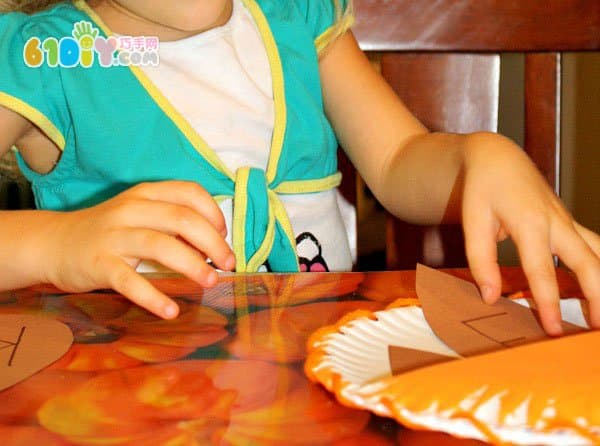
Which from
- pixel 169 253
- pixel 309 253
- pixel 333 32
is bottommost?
pixel 309 253

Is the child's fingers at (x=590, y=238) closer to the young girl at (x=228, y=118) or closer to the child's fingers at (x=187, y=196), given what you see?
the young girl at (x=228, y=118)

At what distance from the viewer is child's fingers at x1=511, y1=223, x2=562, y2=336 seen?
1.22 feet

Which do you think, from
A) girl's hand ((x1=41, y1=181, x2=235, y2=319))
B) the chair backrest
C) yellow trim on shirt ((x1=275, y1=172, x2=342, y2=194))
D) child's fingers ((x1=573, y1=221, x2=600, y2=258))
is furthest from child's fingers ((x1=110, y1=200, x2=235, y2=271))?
the chair backrest

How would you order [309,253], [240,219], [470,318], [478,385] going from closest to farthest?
1. [478,385]
2. [470,318]
3. [240,219]
4. [309,253]

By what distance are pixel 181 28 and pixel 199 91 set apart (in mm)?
64

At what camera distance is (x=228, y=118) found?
0.75 m

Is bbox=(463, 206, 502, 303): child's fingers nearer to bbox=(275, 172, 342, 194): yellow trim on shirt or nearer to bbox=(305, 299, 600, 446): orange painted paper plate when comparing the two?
bbox=(305, 299, 600, 446): orange painted paper plate

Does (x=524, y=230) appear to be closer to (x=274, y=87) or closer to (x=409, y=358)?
(x=409, y=358)

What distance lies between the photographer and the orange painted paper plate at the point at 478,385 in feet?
0.82

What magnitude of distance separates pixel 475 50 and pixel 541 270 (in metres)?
0.50

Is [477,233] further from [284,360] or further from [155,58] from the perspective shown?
[155,58]

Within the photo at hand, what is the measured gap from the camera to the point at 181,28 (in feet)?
2.32

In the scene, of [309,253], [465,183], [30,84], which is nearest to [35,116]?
[30,84]

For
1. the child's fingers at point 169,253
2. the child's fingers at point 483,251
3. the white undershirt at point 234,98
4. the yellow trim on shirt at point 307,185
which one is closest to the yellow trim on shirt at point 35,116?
the white undershirt at point 234,98
